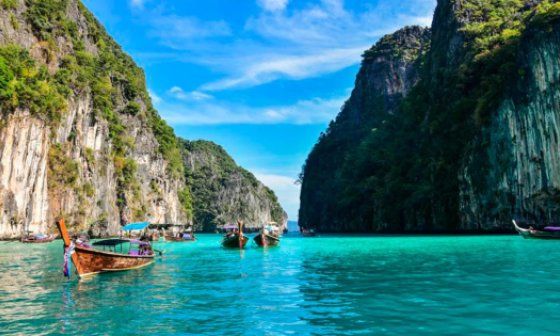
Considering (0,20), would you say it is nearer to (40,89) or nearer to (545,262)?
(40,89)

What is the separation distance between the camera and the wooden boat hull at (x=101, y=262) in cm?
1877

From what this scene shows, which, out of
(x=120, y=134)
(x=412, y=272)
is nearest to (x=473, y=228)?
(x=412, y=272)

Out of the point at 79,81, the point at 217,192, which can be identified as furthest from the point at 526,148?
the point at 217,192

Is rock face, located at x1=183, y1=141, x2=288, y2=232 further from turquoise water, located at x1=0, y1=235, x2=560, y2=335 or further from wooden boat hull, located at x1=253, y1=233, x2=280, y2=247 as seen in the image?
turquoise water, located at x1=0, y1=235, x2=560, y2=335

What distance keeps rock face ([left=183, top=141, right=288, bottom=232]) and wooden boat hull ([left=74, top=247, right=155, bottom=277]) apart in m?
127

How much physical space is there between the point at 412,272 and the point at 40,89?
168 feet

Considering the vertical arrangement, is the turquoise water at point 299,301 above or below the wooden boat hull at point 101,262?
below

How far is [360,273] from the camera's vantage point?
60.1ft

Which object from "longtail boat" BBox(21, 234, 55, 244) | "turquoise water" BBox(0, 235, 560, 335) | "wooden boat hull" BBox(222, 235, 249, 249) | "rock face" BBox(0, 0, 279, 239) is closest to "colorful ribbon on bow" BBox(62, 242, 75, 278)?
"turquoise water" BBox(0, 235, 560, 335)

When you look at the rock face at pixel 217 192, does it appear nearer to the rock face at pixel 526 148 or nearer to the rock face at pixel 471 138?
the rock face at pixel 471 138

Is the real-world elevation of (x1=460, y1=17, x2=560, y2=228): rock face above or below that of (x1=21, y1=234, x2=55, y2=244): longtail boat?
above

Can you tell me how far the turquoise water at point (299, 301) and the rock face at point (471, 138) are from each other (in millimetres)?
33415

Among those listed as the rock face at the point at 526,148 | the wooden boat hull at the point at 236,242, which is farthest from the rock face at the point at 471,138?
the wooden boat hull at the point at 236,242

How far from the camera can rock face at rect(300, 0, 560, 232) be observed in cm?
4875
